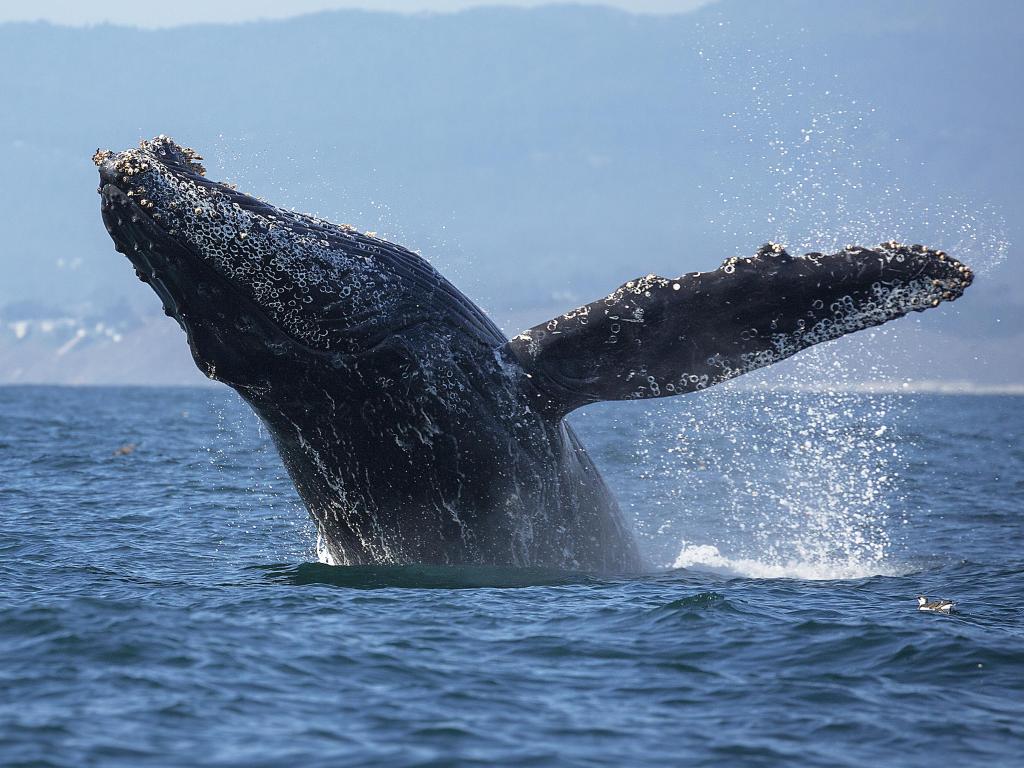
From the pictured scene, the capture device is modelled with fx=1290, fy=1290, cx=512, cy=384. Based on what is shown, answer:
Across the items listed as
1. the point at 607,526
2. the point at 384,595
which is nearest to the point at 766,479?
the point at 607,526

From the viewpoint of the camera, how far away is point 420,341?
428 inches

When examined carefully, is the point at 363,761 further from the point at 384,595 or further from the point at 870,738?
the point at 384,595

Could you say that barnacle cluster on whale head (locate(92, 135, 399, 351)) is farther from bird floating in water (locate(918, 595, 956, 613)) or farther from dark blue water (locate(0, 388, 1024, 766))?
bird floating in water (locate(918, 595, 956, 613))

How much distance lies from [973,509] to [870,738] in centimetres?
1623

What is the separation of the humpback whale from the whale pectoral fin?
1 centimetres

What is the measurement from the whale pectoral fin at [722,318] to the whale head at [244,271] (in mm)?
1274

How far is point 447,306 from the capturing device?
1111 centimetres

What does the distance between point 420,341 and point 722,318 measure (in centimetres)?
251

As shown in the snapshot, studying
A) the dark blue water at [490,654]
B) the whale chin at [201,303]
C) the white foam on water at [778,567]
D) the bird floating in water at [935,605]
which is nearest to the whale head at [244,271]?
the whale chin at [201,303]

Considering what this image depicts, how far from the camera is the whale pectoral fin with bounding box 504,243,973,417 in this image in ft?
33.2

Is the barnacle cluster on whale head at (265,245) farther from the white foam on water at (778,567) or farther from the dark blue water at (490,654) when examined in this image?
the white foam on water at (778,567)

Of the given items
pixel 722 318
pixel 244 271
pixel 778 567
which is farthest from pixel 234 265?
pixel 778 567

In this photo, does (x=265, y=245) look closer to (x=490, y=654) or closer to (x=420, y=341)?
(x=420, y=341)

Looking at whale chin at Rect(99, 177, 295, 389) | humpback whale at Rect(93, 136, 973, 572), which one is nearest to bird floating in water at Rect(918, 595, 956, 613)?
humpback whale at Rect(93, 136, 973, 572)
